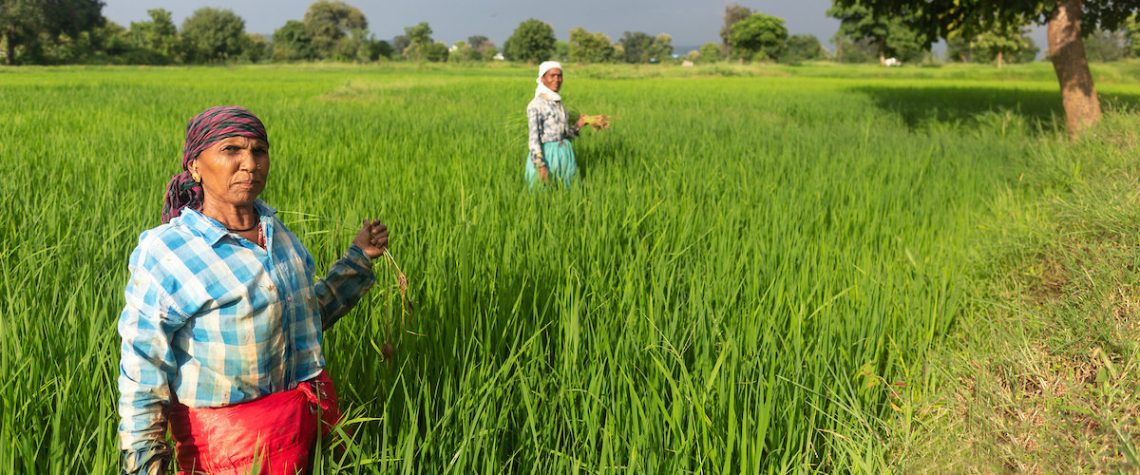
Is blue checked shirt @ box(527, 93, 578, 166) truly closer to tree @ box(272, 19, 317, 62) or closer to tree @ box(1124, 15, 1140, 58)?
tree @ box(1124, 15, 1140, 58)

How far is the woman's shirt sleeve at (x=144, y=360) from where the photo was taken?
42.8 inches

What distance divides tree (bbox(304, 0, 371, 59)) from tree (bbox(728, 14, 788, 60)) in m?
39.3

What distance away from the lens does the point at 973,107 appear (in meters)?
12.3

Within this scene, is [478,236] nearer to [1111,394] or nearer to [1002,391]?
[1002,391]

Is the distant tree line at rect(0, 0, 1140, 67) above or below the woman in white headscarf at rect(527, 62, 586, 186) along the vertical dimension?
above

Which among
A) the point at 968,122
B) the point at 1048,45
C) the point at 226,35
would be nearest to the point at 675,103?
the point at 968,122

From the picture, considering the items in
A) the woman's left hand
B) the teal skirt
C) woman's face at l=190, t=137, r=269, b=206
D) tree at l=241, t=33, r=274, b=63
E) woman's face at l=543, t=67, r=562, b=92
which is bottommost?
the teal skirt

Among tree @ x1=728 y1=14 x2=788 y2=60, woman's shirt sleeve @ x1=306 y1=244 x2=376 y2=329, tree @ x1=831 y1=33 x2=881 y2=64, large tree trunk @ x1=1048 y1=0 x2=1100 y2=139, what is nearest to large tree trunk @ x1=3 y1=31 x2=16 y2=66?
large tree trunk @ x1=1048 y1=0 x2=1100 y2=139

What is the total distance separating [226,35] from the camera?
6694 cm

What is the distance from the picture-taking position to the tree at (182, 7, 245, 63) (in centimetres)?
6506

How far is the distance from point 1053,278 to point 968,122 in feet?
26.0

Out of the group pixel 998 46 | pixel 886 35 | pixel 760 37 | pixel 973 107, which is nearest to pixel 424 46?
pixel 760 37

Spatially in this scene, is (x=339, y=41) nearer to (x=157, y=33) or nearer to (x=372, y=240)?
(x=157, y=33)

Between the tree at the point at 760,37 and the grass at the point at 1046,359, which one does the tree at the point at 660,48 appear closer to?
the tree at the point at 760,37
